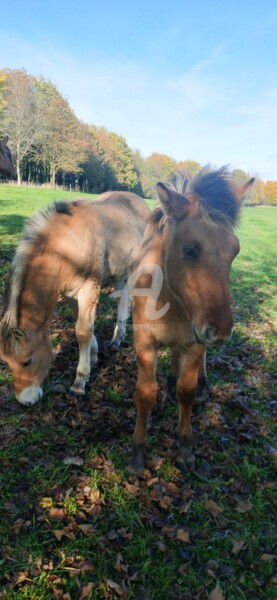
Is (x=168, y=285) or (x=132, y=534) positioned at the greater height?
(x=168, y=285)

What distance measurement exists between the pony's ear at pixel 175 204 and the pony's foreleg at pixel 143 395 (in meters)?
1.14

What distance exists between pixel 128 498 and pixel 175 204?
2.33 m

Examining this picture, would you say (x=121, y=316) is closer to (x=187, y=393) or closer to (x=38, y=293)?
(x=38, y=293)

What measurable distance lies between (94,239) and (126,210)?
5.44ft

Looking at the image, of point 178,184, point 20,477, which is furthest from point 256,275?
point 20,477

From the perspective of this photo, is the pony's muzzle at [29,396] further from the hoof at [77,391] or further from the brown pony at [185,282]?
the brown pony at [185,282]

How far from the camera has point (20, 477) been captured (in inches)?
123

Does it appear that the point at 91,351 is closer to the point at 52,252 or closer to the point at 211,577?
the point at 52,252

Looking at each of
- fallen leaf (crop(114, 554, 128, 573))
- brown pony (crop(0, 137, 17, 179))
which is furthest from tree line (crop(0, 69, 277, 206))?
fallen leaf (crop(114, 554, 128, 573))

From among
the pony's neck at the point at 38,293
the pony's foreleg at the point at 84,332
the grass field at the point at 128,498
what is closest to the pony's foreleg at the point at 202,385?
the grass field at the point at 128,498

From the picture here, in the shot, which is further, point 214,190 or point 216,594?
point 214,190

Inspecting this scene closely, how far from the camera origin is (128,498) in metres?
3.00

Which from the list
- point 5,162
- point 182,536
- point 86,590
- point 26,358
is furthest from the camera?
point 5,162

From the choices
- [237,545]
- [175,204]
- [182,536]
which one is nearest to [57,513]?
[182,536]
